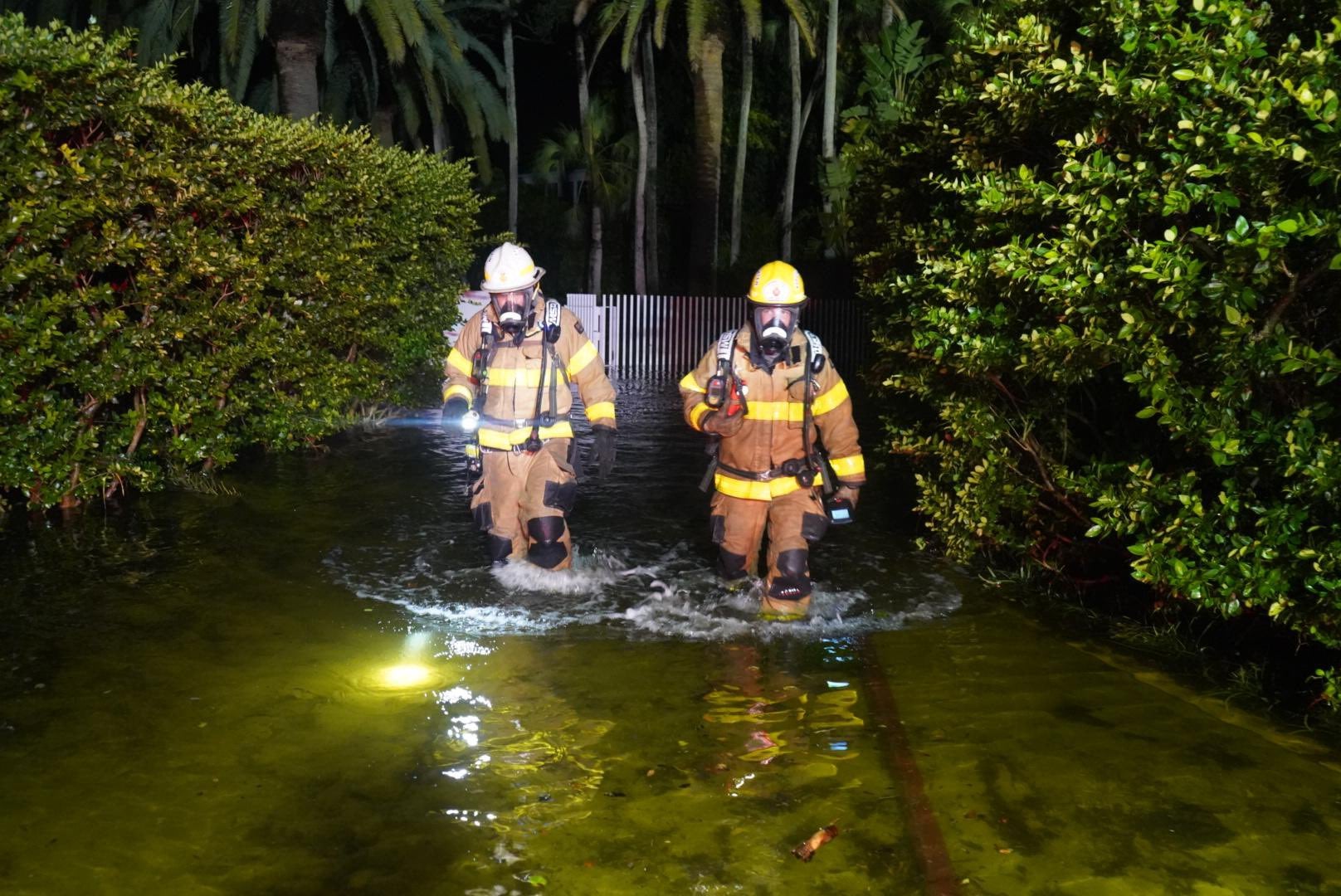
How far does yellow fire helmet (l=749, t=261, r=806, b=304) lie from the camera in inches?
231

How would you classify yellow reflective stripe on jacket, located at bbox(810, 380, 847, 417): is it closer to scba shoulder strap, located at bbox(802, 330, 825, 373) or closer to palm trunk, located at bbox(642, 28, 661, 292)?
scba shoulder strap, located at bbox(802, 330, 825, 373)

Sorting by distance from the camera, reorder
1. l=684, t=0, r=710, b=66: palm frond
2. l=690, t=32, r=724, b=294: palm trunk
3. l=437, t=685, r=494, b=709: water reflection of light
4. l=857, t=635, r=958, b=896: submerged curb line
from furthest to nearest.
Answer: l=690, t=32, r=724, b=294: palm trunk, l=684, t=0, r=710, b=66: palm frond, l=437, t=685, r=494, b=709: water reflection of light, l=857, t=635, r=958, b=896: submerged curb line

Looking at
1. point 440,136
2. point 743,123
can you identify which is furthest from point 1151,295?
point 743,123

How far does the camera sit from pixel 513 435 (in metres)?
6.71

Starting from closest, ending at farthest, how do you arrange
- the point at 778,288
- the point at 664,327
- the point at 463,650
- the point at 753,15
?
the point at 463,650, the point at 778,288, the point at 664,327, the point at 753,15

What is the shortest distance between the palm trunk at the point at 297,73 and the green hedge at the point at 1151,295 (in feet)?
41.4

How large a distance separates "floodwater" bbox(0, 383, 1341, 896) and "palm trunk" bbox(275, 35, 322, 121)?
11.3m

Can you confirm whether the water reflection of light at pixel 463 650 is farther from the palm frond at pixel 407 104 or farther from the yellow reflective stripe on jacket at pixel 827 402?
the palm frond at pixel 407 104

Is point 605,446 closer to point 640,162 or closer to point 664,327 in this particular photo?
point 664,327

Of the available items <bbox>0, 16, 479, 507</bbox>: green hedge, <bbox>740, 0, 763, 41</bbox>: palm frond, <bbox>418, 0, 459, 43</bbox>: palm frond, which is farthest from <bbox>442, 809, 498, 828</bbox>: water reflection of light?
<bbox>740, 0, 763, 41</bbox>: palm frond

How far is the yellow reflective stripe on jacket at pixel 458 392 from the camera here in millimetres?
6688

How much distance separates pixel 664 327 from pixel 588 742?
18904mm

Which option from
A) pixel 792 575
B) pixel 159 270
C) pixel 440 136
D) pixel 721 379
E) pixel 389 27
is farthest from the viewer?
pixel 440 136

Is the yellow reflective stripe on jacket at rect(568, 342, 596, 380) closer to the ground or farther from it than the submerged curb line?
farther from it
